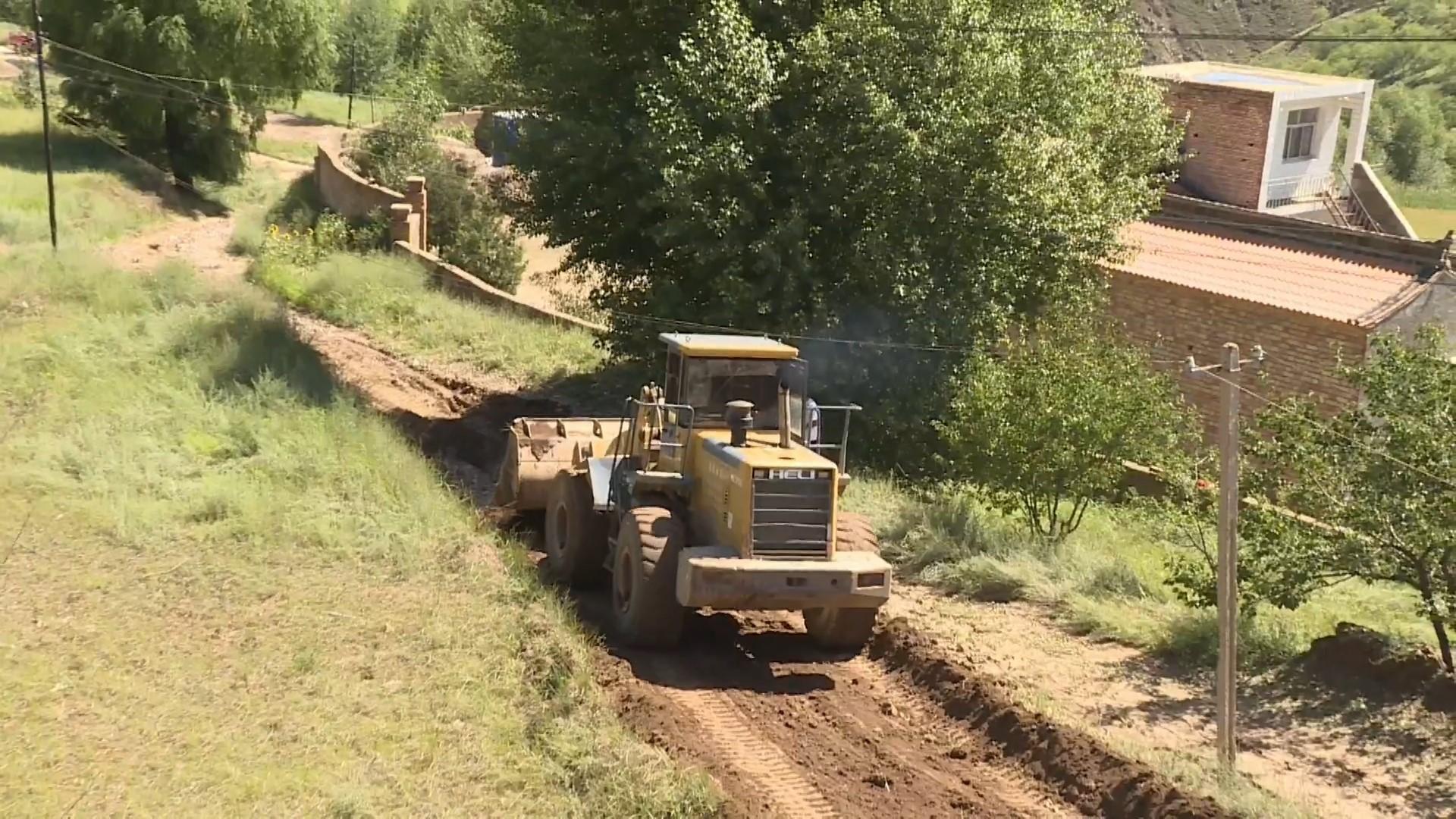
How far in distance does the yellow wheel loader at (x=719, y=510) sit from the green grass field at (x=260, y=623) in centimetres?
76

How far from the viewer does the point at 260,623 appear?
40.1 feet

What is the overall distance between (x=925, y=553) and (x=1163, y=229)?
1709 cm

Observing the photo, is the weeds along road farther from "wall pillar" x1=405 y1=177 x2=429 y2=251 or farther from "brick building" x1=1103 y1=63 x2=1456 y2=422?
"wall pillar" x1=405 y1=177 x2=429 y2=251

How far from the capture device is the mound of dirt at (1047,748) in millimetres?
9805

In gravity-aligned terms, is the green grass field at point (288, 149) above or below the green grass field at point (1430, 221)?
below

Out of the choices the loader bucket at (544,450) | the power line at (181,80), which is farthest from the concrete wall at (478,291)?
the loader bucket at (544,450)

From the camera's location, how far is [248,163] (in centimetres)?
4753

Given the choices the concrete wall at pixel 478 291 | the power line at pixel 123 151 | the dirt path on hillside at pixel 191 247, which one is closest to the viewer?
the concrete wall at pixel 478 291

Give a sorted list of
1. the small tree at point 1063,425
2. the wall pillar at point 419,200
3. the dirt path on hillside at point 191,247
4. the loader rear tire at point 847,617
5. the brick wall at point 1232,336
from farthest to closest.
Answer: the wall pillar at point 419,200
the dirt path on hillside at point 191,247
the brick wall at point 1232,336
the small tree at point 1063,425
the loader rear tire at point 847,617

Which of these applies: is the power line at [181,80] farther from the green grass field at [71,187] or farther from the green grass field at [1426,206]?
the green grass field at [1426,206]

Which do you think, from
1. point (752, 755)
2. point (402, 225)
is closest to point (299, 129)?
point (402, 225)

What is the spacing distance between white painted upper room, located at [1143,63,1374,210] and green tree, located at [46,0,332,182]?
24.0 m

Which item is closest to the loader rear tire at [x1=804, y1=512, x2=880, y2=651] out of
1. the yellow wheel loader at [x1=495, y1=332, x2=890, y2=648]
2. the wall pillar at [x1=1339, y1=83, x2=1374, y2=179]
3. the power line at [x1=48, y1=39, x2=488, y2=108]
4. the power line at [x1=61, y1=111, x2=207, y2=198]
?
the yellow wheel loader at [x1=495, y1=332, x2=890, y2=648]

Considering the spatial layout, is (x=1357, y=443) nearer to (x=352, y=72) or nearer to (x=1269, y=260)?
(x=1269, y=260)
